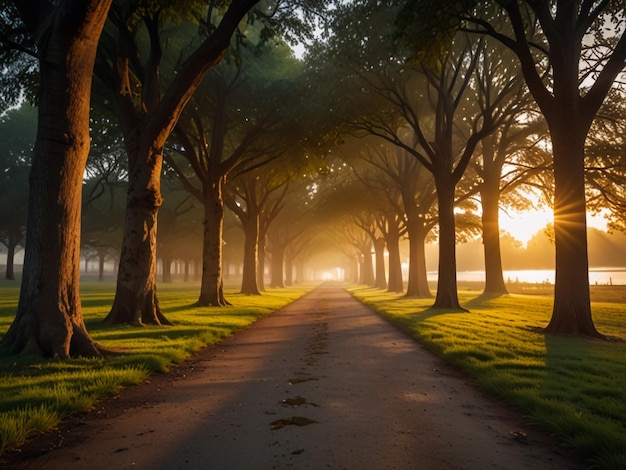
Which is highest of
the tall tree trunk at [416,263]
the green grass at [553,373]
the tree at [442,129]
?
the tree at [442,129]

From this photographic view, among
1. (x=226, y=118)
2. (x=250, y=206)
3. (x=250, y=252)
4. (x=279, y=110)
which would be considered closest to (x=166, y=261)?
(x=250, y=252)

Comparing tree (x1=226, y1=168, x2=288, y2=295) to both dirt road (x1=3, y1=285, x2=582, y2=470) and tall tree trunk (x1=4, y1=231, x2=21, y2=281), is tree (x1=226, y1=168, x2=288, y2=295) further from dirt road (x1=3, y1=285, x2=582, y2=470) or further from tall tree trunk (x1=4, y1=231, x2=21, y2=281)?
tall tree trunk (x1=4, y1=231, x2=21, y2=281)

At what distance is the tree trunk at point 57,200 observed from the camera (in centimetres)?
707

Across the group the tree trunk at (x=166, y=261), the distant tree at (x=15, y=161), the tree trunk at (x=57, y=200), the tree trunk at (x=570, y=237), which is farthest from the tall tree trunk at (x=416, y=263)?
the distant tree at (x=15, y=161)

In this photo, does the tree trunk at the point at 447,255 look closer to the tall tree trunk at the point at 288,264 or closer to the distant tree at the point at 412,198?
the distant tree at the point at 412,198

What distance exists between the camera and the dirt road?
3.39 metres

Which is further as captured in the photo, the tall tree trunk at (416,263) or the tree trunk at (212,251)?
the tall tree trunk at (416,263)

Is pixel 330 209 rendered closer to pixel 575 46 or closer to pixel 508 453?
pixel 575 46

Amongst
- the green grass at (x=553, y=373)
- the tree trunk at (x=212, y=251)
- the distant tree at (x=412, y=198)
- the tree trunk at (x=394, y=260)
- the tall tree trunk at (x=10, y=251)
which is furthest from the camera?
the tall tree trunk at (x=10, y=251)

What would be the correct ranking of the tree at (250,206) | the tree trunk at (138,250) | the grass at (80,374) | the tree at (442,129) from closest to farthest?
the grass at (80,374) → the tree trunk at (138,250) → the tree at (442,129) → the tree at (250,206)

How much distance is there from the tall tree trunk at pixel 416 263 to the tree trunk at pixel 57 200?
77.4 ft

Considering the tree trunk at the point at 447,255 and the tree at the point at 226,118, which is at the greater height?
the tree at the point at 226,118

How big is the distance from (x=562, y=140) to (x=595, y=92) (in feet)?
4.97

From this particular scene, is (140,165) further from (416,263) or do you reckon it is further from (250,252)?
(416,263)
